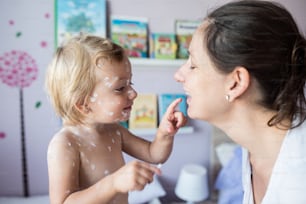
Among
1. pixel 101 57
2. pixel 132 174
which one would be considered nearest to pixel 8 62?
pixel 101 57

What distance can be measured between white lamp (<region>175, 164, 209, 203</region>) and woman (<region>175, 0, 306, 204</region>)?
2.89 ft

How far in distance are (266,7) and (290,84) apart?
142 mm

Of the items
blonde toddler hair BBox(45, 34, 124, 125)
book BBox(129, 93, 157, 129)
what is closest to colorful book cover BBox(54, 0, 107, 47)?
book BBox(129, 93, 157, 129)

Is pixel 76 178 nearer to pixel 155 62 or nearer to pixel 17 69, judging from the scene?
pixel 17 69

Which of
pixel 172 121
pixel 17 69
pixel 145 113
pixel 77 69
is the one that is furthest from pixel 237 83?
pixel 17 69

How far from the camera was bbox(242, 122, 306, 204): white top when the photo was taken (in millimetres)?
474

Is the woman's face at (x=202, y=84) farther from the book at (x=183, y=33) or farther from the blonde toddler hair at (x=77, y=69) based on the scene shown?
the book at (x=183, y=33)

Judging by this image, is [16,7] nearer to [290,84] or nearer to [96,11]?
[96,11]

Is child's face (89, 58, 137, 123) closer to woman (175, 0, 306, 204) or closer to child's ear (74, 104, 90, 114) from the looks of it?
child's ear (74, 104, 90, 114)

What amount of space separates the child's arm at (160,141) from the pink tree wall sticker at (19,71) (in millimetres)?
437

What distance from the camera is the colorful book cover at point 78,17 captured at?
3.79ft

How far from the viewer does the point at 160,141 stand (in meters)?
0.60

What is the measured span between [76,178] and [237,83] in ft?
1.08

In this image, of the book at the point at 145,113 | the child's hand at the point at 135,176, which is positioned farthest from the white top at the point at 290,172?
the book at the point at 145,113
